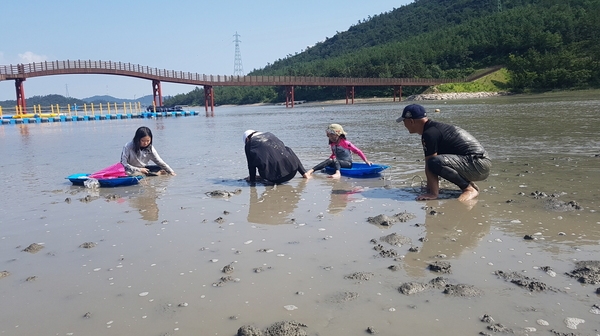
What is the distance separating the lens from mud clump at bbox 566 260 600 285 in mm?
3605

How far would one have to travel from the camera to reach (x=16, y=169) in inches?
464

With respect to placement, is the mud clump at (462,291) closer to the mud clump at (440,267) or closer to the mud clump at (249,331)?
the mud clump at (440,267)

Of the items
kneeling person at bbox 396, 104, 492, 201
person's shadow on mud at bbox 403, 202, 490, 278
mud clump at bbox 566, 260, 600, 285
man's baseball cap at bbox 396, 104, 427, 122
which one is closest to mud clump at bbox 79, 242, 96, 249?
person's shadow on mud at bbox 403, 202, 490, 278

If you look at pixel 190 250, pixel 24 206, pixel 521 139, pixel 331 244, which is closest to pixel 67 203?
pixel 24 206

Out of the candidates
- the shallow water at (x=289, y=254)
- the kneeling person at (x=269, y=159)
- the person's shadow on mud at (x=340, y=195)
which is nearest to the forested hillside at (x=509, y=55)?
the person's shadow on mud at (x=340, y=195)

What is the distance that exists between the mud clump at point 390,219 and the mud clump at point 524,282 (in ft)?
5.70

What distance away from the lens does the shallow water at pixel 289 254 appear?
10.6 feet

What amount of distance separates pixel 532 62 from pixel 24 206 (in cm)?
8701

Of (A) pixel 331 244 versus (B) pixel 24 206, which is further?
(B) pixel 24 206

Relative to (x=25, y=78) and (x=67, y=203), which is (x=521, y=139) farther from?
(x=25, y=78)

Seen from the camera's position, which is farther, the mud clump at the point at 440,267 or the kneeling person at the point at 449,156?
the kneeling person at the point at 449,156

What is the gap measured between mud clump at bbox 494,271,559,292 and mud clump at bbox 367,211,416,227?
5.70ft

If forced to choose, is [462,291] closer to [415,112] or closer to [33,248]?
[415,112]

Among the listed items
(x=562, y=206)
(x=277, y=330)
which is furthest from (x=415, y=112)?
(x=277, y=330)
